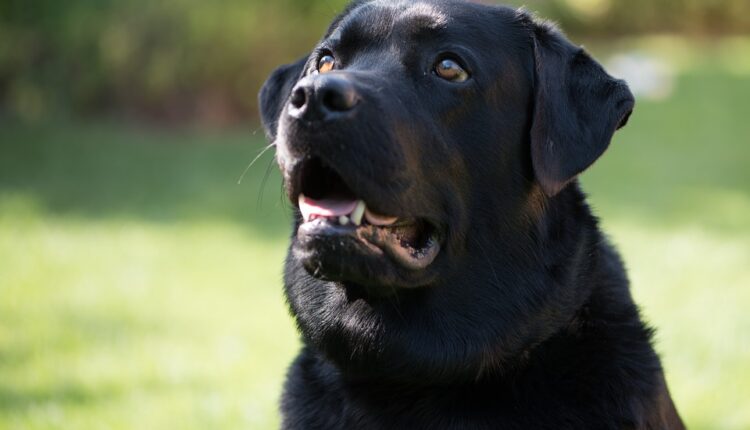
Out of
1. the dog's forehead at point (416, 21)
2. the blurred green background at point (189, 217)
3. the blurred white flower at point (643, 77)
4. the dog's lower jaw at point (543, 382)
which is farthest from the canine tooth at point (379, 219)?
the blurred white flower at point (643, 77)

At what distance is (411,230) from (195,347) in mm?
3487

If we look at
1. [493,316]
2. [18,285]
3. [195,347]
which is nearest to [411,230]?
[493,316]

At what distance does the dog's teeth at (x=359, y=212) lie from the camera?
2840 millimetres

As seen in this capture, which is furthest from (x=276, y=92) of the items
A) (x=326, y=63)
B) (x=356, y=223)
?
(x=356, y=223)

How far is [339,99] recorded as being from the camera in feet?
Answer: 8.87

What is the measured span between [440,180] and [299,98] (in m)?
0.55

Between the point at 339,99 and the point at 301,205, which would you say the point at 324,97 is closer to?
the point at 339,99

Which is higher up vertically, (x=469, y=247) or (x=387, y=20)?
(x=387, y=20)

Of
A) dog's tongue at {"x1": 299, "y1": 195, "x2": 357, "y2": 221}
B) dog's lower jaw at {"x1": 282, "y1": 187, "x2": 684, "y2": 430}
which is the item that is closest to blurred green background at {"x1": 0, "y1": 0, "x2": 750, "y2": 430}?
dog's lower jaw at {"x1": 282, "y1": 187, "x2": 684, "y2": 430}

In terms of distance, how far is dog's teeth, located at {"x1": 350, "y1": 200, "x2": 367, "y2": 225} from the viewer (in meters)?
2.84

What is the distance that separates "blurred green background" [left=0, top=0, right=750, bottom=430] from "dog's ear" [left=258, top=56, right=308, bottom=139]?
37cm

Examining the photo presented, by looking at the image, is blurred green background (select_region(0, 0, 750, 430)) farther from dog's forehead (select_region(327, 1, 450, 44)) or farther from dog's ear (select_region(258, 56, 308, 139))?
dog's forehead (select_region(327, 1, 450, 44))

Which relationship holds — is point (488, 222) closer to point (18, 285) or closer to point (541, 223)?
point (541, 223)

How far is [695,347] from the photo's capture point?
5.97 metres
